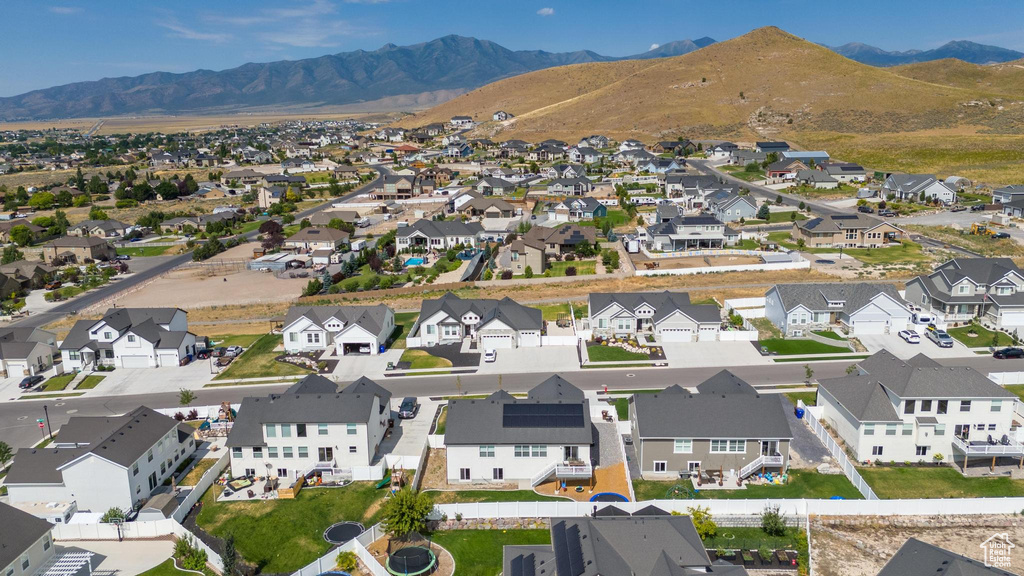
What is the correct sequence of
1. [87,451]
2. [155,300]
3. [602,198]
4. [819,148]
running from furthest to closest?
1. [819,148]
2. [602,198]
3. [155,300]
4. [87,451]

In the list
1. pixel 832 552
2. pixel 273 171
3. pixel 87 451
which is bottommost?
pixel 832 552

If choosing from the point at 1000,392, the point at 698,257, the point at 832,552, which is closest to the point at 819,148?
the point at 698,257

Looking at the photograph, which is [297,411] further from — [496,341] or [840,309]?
[840,309]

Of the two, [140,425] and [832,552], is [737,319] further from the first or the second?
[140,425]

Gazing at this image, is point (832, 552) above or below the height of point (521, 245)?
below

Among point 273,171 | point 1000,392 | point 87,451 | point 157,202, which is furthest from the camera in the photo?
point 273,171

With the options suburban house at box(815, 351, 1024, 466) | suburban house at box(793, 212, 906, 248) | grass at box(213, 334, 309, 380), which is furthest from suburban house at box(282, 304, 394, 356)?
suburban house at box(793, 212, 906, 248)

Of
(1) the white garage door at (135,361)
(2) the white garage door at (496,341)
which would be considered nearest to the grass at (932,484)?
(2) the white garage door at (496,341)
